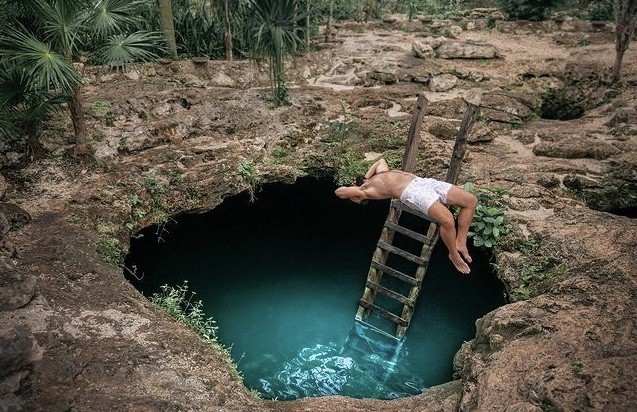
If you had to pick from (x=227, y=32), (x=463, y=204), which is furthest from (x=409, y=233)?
(x=227, y=32)

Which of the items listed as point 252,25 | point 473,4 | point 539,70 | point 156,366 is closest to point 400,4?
point 473,4

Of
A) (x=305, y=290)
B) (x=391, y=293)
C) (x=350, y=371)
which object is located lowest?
(x=350, y=371)

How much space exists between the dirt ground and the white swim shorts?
1.33 metres

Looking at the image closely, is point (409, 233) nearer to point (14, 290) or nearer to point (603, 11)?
point (14, 290)

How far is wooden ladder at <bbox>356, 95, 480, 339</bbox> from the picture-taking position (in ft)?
21.1

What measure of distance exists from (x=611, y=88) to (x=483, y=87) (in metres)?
2.69

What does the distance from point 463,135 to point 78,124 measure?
A: 5.70m

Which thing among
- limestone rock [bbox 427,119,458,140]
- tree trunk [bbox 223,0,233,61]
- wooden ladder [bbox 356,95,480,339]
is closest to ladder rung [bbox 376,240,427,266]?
wooden ladder [bbox 356,95,480,339]

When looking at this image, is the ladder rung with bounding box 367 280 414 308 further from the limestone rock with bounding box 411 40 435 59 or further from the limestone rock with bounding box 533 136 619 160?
the limestone rock with bounding box 411 40 435 59

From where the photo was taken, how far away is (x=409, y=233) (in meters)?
6.55

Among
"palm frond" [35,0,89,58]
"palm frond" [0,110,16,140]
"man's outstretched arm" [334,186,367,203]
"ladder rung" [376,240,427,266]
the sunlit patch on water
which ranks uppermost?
"palm frond" [35,0,89,58]

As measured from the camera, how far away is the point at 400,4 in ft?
71.2

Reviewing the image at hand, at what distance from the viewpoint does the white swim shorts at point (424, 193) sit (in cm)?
562

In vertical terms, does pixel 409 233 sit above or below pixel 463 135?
below
